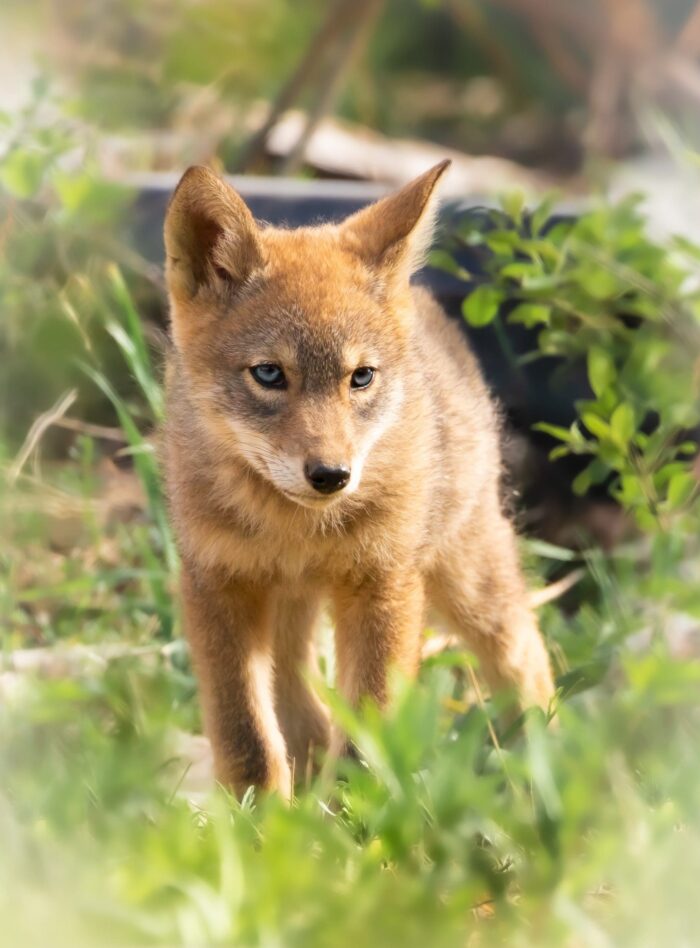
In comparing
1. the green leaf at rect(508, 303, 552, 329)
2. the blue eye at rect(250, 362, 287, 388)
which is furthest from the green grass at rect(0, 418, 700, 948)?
the green leaf at rect(508, 303, 552, 329)

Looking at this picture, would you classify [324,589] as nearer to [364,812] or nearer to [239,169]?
[364,812]

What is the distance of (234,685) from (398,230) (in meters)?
1.24

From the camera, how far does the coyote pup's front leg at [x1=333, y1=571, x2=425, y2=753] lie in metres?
3.12

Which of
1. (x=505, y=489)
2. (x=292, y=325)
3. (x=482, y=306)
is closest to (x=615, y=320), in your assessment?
(x=482, y=306)

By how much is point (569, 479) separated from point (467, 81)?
5.89 metres

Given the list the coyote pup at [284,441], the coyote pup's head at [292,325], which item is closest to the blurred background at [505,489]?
the coyote pup at [284,441]

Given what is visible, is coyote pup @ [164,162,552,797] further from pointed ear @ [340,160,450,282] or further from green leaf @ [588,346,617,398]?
green leaf @ [588,346,617,398]

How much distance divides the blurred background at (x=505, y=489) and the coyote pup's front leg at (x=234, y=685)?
0.44 feet

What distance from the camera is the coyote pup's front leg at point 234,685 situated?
3127 millimetres

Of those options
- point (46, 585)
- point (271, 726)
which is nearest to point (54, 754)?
point (271, 726)

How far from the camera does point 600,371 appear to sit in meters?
3.98

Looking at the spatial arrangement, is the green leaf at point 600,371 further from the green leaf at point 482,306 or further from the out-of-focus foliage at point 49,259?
the out-of-focus foliage at point 49,259

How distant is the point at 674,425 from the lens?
4.24 m

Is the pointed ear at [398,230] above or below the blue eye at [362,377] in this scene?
above
